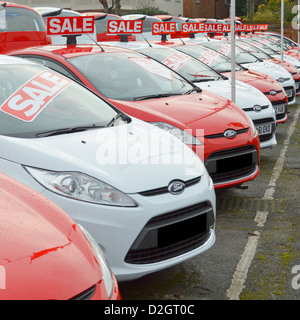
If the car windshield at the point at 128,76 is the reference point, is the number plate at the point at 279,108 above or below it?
below

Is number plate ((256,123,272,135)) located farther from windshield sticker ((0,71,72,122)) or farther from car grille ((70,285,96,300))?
car grille ((70,285,96,300))

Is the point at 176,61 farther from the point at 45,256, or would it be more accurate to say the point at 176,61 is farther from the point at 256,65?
the point at 45,256

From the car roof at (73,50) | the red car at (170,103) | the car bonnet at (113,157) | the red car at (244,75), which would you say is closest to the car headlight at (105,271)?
the car bonnet at (113,157)

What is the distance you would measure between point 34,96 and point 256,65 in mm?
7808

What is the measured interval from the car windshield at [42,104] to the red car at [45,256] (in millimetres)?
1286

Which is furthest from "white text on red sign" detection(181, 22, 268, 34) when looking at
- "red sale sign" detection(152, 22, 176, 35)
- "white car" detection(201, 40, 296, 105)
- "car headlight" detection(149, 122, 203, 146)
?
"car headlight" detection(149, 122, 203, 146)

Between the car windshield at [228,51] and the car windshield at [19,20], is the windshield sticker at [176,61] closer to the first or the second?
the car windshield at [228,51]

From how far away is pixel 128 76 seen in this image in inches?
258

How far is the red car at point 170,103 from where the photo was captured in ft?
18.5

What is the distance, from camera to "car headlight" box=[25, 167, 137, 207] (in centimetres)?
363

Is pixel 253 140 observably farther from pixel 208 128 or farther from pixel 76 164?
pixel 76 164

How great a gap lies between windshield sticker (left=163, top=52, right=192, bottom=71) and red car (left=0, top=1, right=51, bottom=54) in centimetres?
313

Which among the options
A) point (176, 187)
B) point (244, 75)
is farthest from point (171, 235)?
point (244, 75)
